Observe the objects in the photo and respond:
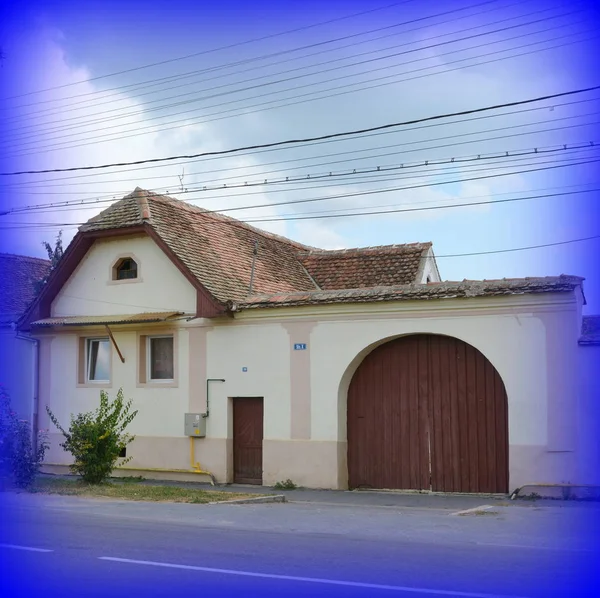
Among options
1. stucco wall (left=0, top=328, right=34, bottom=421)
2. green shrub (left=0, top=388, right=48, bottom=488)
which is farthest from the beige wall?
green shrub (left=0, top=388, right=48, bottom=488)

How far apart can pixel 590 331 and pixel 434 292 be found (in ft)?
10.2

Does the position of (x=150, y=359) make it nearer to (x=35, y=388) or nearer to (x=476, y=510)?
(x=35, y=388)

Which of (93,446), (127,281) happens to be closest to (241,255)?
(127,281)

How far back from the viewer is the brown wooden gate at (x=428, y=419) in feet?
59.4

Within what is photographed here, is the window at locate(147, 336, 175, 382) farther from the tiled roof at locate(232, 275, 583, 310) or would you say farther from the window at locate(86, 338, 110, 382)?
the tiled roof at locate(232, 275, 583, 310)

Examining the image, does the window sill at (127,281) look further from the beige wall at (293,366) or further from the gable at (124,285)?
the beige wall at (293,366)

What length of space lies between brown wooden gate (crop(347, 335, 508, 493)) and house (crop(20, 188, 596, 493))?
0.10 ft

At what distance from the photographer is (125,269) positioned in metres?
23.0

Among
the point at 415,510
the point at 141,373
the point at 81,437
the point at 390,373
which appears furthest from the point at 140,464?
the point at 415,510

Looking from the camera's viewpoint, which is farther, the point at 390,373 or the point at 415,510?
the point at 390,373

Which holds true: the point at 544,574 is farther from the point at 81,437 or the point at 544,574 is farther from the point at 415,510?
the point at 81,437

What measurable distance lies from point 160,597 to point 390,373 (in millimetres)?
12349

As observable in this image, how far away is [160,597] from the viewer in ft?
24.1

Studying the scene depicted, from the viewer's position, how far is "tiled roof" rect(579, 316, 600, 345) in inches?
645
